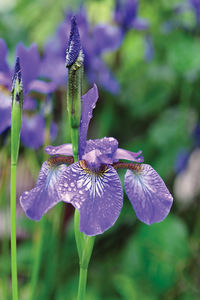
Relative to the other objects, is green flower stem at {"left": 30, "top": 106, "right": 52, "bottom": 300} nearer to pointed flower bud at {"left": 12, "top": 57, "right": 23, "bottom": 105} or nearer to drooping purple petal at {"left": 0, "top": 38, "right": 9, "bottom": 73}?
drooping purple petal at {"left": 0, "top": 38, "right": 9, "bottom": 73}

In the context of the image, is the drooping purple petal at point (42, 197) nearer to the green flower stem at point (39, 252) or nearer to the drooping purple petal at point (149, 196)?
the drooping purple petal at point (149, 196)

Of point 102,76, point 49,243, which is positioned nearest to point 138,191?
point 49,243

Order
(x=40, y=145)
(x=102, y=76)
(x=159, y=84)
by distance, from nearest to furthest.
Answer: (x=40, y=145) → (x=102, y=76) → (x=159, y=84)

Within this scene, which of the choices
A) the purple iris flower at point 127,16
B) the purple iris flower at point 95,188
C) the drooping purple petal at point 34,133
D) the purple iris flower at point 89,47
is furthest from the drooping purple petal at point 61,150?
the purple iris flower at point 127,16

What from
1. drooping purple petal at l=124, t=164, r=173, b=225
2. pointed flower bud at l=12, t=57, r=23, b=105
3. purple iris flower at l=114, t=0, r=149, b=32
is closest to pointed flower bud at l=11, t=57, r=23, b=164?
pointed flower bud at l=12, t=57, r=23, b=105

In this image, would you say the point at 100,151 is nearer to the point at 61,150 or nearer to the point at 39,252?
the point at 61,150

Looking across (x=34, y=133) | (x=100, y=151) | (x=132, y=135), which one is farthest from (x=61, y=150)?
(x=132, y=135)

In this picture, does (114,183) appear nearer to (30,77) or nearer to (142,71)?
(30,77)
